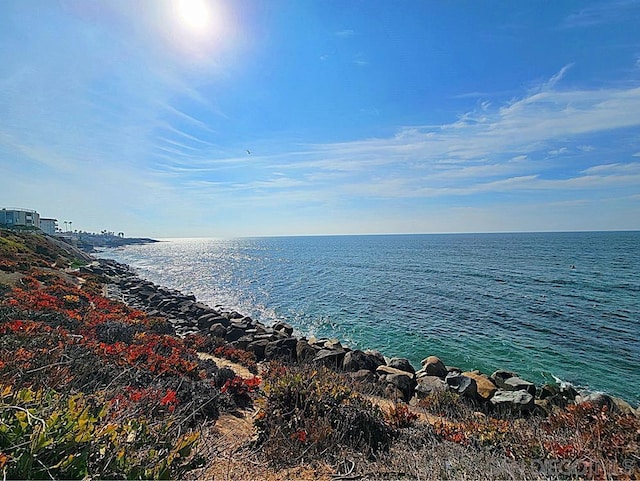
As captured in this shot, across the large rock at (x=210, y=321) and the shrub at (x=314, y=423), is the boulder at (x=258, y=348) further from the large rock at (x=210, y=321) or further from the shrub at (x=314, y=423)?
the shrub at (x=314, y=423)

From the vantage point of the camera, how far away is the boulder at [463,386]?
1052cm

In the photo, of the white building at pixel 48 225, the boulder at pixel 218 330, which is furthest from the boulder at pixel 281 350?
the white building at pixel 48 225

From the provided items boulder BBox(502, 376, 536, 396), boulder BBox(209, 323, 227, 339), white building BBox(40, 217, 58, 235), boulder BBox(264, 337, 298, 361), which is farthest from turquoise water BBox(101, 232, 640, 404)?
white building BBox(40, 217, 58, 235)

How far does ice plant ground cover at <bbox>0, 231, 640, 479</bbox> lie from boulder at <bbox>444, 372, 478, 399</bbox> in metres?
5.15

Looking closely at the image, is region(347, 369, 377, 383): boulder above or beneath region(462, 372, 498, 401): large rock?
above

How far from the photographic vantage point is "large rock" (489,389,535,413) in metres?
9.52

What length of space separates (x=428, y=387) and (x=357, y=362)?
288 cm

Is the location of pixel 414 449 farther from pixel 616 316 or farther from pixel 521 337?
pixel 616 316

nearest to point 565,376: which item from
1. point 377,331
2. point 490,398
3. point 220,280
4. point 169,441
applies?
point 490,398

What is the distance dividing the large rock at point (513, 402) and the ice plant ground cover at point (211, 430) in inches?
197

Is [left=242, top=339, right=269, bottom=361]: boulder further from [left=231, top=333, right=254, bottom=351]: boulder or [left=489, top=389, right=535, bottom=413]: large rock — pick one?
[left=489, top=389, right=535, bottom=413]: large rock

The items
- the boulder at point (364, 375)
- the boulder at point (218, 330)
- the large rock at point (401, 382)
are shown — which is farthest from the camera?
the boulder at point (218, 330)

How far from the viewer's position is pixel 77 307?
1190 centimetres

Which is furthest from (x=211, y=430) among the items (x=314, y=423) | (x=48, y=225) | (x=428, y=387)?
(x=48, y=225)
